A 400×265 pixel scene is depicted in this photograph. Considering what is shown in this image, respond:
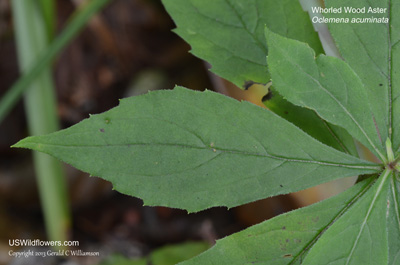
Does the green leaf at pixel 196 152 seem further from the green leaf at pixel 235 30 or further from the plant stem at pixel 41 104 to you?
the plant stem at pixel 41 104

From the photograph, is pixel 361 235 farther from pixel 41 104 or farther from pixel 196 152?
pixel 41 104

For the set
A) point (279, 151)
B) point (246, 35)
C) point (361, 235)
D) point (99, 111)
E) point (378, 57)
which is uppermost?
point (99, 111)

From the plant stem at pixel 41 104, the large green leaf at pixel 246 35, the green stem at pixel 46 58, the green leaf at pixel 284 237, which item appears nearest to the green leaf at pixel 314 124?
the large green leaf at pixel 246 35

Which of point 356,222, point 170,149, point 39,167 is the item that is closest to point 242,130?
point 170,149

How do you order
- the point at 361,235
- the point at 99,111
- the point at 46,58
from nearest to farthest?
the point at 361,235
the point at 46,58
the point at 99,111

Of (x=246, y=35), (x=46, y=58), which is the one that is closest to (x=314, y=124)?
(x=246, y=35)

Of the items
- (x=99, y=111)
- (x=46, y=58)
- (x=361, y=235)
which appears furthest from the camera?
(x=99, y=111)

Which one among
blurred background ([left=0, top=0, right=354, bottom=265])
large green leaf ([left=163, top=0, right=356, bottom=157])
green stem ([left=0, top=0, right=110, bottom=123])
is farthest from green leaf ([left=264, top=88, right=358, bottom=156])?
green stem ([left=0, top=0, right=110, bottom=123])
